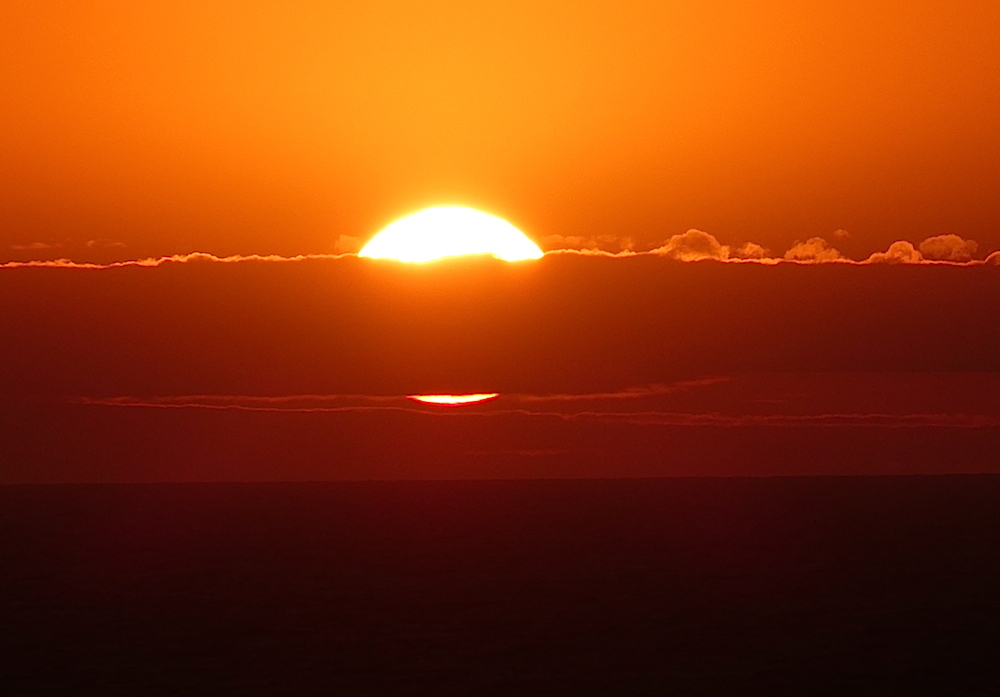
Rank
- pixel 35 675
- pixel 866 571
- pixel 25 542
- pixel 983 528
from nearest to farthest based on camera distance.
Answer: pixel 35 675 → pixel 866 571 → pixel 25 542 → pixel 983 528

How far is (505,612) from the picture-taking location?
60844 millimetres

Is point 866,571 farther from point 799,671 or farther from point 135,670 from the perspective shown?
point 135,670

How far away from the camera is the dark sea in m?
45.0

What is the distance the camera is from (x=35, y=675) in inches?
1809

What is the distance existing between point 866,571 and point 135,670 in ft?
167

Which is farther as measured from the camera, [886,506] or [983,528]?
[886,506]

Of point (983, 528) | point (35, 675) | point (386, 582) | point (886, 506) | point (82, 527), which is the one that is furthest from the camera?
point (886, 506)

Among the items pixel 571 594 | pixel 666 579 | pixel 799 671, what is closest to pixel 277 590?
pixel 571 594

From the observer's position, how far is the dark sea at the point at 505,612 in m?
45.0

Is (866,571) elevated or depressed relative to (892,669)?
depressed

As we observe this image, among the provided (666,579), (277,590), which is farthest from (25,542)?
(666,579)

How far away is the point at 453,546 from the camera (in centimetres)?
10456

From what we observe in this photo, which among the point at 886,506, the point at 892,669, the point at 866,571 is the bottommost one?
the point at 886,506

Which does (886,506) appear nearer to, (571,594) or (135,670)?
(571,594)
